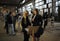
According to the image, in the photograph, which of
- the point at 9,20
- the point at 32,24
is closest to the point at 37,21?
the point at 32,24

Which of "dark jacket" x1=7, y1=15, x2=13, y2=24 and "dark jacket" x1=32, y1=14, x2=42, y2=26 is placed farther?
"dark jacket" x1=7, y1=15, x2=13, y2=24

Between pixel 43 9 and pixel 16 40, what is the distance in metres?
20.5

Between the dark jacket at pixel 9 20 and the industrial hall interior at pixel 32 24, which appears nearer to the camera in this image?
the industrial hall interior at pixel 32 24

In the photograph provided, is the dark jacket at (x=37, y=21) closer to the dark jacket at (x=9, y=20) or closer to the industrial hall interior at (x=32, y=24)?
the industrial hall interior at (x=32, y=24)

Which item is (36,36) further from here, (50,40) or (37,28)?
(50,40)

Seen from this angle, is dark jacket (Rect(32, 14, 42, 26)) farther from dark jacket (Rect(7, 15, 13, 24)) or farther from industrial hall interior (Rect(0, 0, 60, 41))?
dark jacket (Rect(7, 15, 13, 24))

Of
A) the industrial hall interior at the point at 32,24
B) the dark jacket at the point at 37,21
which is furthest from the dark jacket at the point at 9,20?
the dark jacket at the point at 37,21

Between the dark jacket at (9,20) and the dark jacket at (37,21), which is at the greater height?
the dark jacket at (37,21)

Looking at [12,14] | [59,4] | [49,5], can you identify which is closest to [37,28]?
[12,14]

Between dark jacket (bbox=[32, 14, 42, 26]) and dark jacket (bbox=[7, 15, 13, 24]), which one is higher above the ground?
dark jacket (bbox=[32, 14, 42, 26])

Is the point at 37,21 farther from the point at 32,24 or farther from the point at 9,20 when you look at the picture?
the point at 9,20

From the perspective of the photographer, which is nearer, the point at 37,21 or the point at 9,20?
the point at 37,21

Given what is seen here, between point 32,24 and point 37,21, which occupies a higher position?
point 37,21

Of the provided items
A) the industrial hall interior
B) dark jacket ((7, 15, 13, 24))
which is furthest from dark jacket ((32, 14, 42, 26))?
dark jacket ((7, 15, 13, 24))
